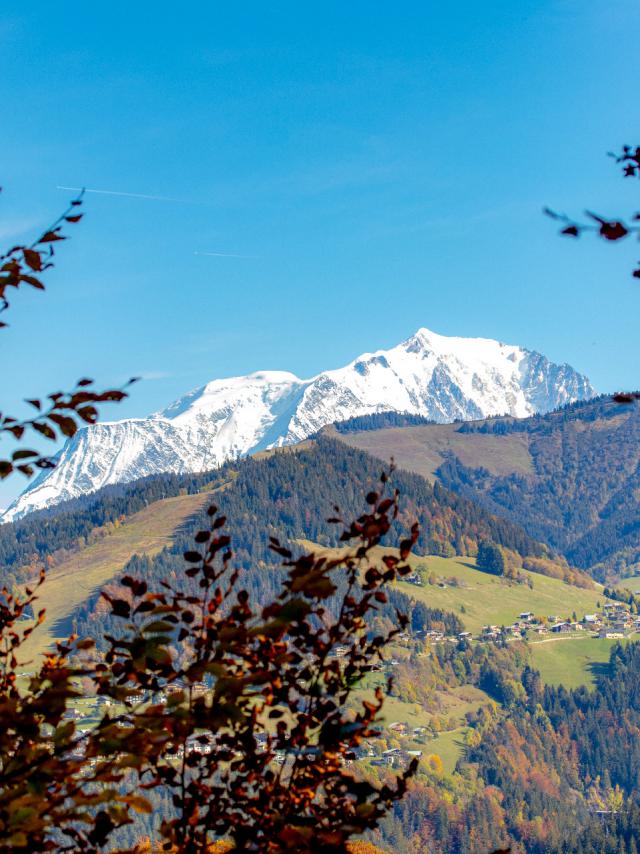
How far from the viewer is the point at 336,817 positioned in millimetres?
7004

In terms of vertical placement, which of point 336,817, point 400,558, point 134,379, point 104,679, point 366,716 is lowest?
point 336,817

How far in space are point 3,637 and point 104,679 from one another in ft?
6.46

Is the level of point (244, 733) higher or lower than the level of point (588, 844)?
higher

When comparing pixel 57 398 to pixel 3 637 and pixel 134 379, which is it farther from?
pixel 3 637

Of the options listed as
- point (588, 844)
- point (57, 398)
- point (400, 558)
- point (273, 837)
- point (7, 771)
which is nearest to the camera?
point (7, 771)

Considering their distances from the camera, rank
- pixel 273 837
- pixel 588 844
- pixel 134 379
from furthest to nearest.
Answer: pixel 588 844 < pixel 134 379 < pixel 273 837

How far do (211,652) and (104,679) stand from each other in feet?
2.37

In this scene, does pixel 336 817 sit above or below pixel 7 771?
below

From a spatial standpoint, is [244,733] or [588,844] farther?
[588,844]

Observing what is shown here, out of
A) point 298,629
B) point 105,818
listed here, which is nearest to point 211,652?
point 298,629

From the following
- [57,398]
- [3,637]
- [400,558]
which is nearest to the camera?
[57,398]

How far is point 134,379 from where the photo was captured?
21.2 feet

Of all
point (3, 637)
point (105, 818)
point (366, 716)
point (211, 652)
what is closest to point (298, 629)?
point (211, 652)

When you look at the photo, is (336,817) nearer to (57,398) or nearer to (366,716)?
(366,716)
